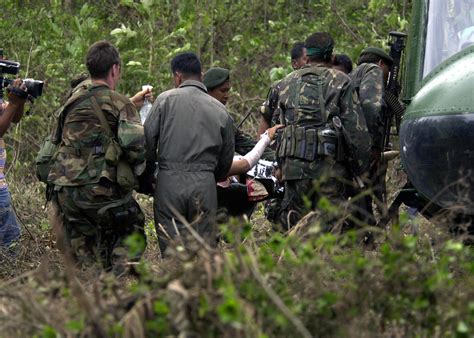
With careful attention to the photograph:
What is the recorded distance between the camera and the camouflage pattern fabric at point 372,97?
8211mm

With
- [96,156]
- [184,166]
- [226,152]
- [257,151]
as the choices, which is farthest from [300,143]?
[96,156]

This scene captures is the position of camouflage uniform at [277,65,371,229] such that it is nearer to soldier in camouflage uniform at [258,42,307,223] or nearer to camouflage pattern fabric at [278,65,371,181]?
camouflage pattern fabric at [278,65,371,181]

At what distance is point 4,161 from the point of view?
807 cm

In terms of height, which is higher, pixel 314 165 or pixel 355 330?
pixel 355 330

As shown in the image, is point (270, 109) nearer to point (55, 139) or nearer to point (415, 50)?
point (415, 50)

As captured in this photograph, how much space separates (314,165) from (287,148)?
237 mm

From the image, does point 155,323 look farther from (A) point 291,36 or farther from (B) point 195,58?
(A) point 291,36

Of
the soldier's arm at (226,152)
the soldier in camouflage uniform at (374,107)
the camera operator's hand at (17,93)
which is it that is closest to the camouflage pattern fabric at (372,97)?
the soldier in camouflage uniform at (374,107)

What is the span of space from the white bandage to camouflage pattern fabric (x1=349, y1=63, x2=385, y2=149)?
0.82 meters

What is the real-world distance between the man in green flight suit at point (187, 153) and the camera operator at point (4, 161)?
3.27 feet

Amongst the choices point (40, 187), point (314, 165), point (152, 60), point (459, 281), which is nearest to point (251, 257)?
point (459, 281)

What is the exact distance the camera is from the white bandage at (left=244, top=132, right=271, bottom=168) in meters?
7.84

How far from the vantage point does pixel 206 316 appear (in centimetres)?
417

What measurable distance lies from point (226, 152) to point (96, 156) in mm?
986
